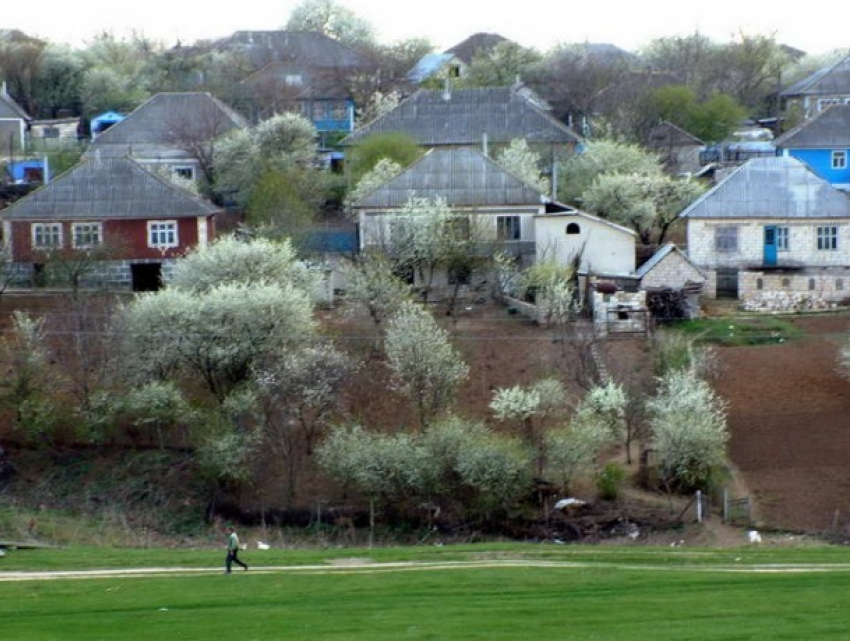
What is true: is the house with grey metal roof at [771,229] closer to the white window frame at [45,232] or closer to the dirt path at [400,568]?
the white window frame at [45,232]

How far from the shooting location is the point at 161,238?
54125 mm

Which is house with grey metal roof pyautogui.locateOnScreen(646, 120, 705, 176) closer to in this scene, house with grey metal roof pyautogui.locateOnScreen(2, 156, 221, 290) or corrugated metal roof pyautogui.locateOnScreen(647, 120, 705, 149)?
corrugated metal roof pyautogui.locateOnScreen(647, 120, 705, 149)

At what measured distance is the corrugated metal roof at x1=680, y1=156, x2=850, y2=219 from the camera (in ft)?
175

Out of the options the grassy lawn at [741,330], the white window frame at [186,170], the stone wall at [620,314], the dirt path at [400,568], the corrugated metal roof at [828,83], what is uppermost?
the corrugated metal roof at [828,83]

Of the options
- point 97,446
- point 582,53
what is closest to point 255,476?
point 97,446

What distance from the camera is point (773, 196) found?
2114 inches

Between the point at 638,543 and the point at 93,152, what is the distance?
3807 cm

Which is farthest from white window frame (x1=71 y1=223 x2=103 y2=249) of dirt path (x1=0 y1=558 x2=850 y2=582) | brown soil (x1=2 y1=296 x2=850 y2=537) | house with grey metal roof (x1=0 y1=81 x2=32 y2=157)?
house with grey metal roof (x1=0 y1=81 x2=32 y2=157)

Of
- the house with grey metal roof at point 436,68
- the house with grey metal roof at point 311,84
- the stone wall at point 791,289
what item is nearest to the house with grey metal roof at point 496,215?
the stone wall at point 791,289

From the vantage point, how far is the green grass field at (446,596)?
2564cm

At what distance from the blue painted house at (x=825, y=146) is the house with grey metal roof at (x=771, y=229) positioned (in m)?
12.4

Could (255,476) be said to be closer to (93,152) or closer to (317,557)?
(317,557)

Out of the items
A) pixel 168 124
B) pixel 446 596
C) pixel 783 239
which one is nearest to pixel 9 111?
pixel 168 124

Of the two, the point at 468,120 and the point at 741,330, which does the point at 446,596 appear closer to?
the point at 741,330
